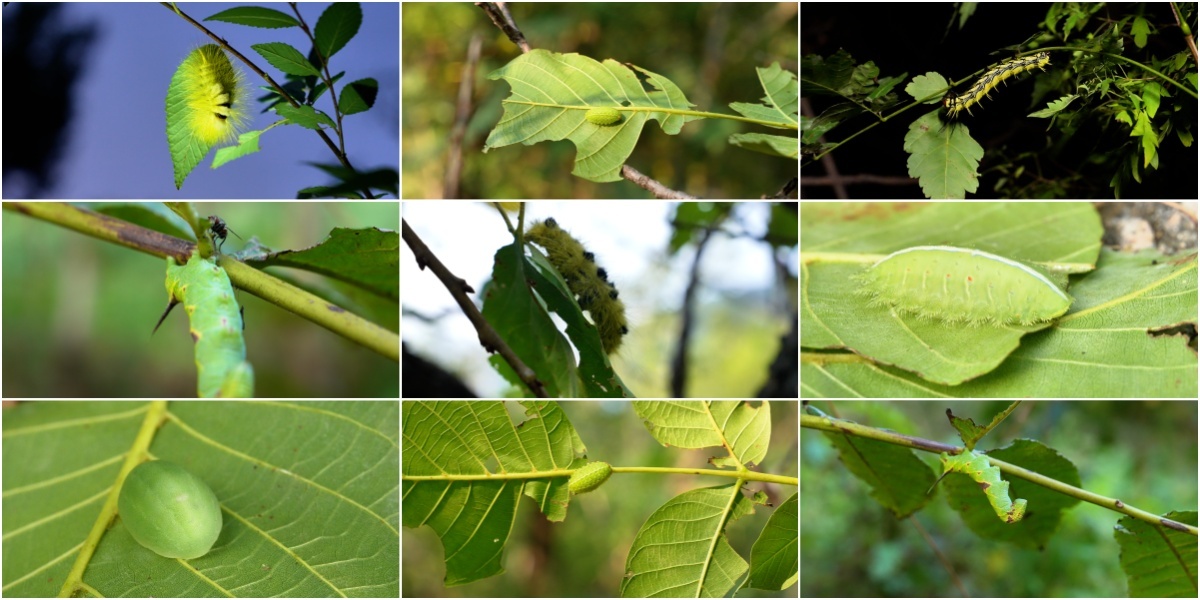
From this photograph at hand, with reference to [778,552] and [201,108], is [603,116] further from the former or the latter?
[778,552]

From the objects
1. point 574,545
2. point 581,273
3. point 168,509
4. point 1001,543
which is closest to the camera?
point 168,509

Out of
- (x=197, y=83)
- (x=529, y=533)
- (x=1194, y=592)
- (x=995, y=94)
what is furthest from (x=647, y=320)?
(x=529, y=533)

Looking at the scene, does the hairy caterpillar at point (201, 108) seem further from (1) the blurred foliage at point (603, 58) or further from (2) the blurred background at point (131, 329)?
(1) the blurred foliage at point (603, 58)

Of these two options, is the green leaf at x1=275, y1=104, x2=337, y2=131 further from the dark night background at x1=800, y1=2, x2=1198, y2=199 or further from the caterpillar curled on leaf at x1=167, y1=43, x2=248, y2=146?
the dark night background at x1=800, y1=2, x2=1198, y2=199

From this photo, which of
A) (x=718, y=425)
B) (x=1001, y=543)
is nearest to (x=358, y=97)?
(x=718, y=425)

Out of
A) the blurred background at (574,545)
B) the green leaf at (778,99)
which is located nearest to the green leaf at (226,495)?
the green leaf at (778,99)

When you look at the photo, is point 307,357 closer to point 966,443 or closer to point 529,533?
point 966,443
